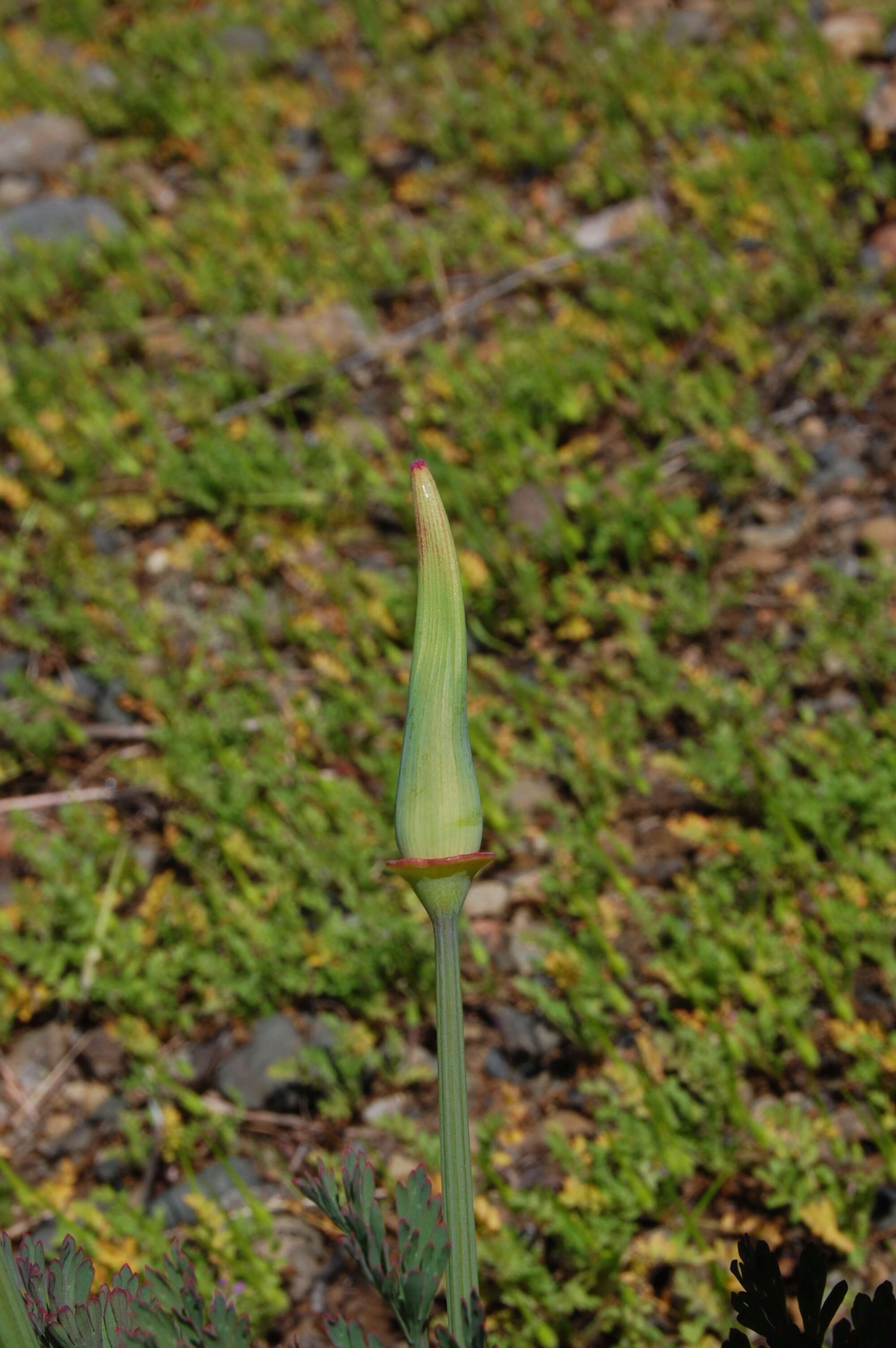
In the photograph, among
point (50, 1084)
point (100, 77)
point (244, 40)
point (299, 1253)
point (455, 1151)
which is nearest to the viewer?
point (455, 1151)

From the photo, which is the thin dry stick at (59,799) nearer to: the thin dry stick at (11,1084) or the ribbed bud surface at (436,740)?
the thin dry stick at (11,1084)

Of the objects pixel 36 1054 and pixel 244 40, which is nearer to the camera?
pixel 36 1054

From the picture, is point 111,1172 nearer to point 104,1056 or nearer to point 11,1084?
point 104,1056

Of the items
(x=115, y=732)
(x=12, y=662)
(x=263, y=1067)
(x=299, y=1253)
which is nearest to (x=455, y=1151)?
(x=299, y=1253)

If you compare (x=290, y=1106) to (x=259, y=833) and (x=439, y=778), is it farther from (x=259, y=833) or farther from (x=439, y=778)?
(x=439, y=778)

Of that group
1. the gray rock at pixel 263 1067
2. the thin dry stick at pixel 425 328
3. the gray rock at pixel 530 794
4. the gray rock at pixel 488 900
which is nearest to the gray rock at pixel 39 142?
the thin dry stick at pixel 425 328

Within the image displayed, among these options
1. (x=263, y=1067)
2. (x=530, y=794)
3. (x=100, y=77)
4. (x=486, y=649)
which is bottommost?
(x=263, y=1067)
